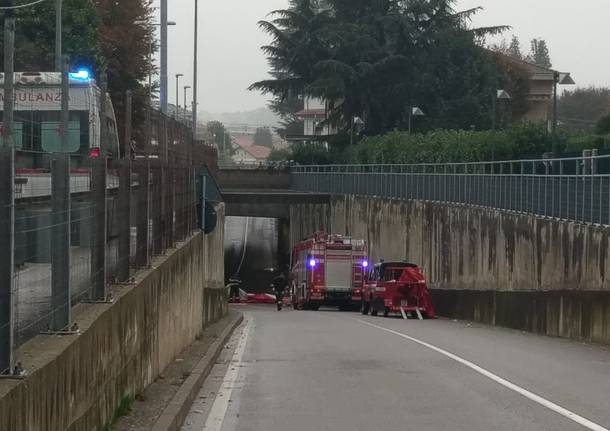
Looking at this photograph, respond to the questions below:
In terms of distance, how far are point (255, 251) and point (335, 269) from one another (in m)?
39.5

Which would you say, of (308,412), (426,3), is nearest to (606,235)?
(308,412)

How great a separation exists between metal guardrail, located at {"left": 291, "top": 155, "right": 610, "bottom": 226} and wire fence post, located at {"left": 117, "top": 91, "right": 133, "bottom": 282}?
49.8 ft

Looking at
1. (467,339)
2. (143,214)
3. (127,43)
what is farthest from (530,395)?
(127,43)

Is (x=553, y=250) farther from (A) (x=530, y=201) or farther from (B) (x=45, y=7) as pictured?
(B) (x=45, y=7)

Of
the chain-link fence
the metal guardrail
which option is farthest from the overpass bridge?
the chain-link fence

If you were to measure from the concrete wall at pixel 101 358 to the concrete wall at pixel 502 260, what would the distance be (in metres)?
10.6

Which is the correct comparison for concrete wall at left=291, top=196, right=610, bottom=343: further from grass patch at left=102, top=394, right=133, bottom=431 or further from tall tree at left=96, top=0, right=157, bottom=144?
tall tree at left=96, top=0, right=157, bottom=144

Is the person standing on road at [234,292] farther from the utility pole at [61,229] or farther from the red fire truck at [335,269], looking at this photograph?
the utility pole at [61,229]

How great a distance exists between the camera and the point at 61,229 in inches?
311

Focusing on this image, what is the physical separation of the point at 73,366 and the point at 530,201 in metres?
26.7

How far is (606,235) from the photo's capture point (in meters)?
23.4

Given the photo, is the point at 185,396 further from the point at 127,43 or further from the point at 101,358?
the point at 127,43

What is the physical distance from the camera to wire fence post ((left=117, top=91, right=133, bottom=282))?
11398 mm

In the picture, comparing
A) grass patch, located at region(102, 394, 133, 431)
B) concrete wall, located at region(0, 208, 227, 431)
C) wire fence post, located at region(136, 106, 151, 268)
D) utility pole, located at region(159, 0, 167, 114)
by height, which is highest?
utility pole, located at region(159, 0, 167, 114)
